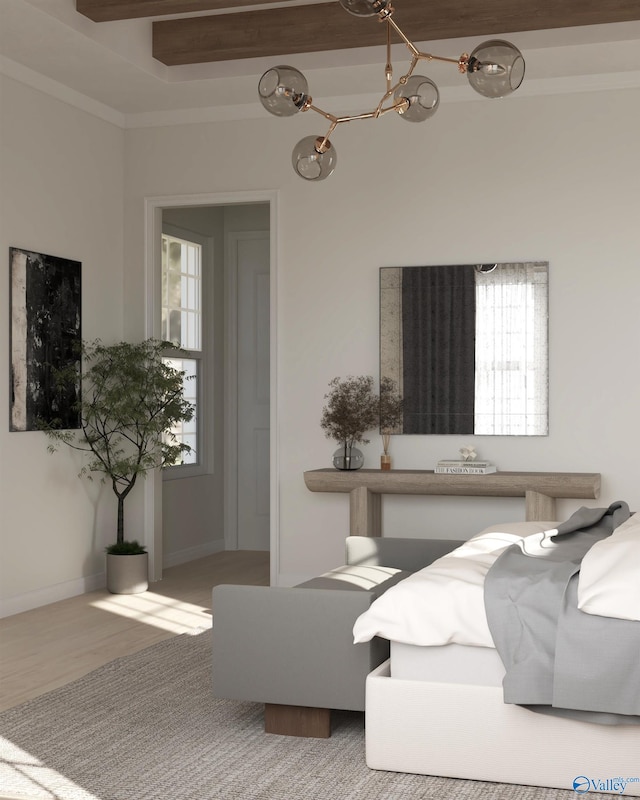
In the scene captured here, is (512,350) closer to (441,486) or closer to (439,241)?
(439,241)

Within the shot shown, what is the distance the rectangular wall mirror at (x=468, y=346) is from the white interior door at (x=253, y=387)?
83.3 inches

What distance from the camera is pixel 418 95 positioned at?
376cm

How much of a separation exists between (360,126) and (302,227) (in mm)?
741

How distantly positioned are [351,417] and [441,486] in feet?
2.49

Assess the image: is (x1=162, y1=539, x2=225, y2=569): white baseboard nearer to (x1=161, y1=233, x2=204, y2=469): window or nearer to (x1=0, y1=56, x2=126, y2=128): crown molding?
(x1=161, y1=233, x2=204, y2=469): window

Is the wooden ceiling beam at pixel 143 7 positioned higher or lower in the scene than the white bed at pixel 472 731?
higher

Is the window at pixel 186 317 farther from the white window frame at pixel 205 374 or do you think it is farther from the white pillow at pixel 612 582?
the white pillow at pixel 612 582

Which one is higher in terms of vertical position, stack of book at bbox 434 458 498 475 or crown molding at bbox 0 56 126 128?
crown molding at bbox 0 56 126 128

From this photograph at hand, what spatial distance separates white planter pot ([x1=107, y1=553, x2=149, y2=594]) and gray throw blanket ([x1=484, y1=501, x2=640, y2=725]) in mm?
3665

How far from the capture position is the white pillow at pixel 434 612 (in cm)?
304

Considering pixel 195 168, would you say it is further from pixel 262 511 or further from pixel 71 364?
pixel 262 511

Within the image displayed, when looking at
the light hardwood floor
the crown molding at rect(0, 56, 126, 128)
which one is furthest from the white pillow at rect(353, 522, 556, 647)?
the crown molding at rect(0, 56, 126, 128)

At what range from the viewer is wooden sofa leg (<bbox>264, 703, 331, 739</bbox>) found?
3.46 metres

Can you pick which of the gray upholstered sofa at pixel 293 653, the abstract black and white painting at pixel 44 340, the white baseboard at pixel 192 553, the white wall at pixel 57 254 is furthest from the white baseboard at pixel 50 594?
the gray upholstered sofa at pixel 293 653
